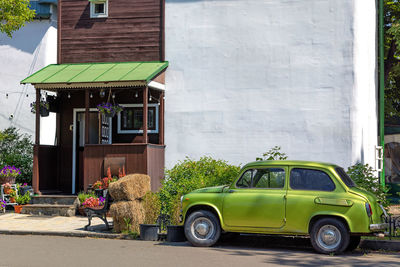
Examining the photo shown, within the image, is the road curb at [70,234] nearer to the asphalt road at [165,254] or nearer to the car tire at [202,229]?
the asphalt road at [165,254]

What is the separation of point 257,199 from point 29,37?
15.4 metres

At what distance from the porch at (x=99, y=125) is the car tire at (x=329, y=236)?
26.0ft

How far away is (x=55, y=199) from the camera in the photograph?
1831 centimetres

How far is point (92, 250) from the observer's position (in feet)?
37.9

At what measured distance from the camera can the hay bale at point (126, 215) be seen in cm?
1388

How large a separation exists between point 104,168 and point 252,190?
7555mm

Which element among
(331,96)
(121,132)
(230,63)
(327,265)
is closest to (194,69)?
(230,63)

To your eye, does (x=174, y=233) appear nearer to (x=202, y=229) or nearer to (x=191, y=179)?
(x=202, y=229)

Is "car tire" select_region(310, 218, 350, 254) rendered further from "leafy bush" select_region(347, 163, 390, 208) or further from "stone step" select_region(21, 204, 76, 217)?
"stone step" select_region(21, 204, 76, 217)

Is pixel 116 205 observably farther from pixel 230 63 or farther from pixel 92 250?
pixel 230 63

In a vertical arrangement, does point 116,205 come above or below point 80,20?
below

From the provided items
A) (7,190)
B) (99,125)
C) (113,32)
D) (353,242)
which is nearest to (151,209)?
(353,242)

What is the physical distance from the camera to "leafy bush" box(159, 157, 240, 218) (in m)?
14.3

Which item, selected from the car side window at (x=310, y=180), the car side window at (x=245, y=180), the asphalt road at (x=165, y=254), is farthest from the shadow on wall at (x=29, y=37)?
the car side window at (x=310, y=180)
